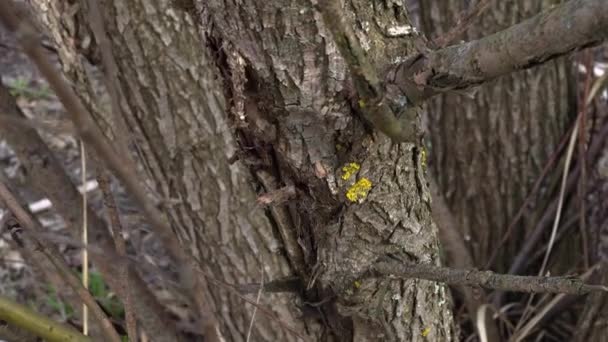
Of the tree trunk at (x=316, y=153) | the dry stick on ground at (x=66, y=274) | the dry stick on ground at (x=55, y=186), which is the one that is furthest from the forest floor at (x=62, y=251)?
the dry stick on ground at (x=66, y=274)

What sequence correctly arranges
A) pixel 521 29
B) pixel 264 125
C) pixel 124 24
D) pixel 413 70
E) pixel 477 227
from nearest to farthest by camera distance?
pixel 521 29 → pixel 413 70 → pixel 264 125 → pixel 124 24 → pixel 477 227

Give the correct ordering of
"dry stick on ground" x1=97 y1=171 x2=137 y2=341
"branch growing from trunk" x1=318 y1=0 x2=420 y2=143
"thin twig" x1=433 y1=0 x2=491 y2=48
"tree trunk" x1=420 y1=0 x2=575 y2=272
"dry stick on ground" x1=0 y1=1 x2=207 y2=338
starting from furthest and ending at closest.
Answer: "tree trunk" x1=420 y1=0 x2=575 y2=272
"thin twig" x1=433 y1=0 x2=491 y2=48
"dry stick on ground" x1=97 y1=171 x2=137 y2=341
"branch growing from trunk" x1=318 y1=0 x2=420 y2=143
"dry stick on ground" x1=0 y1=1 x2=207 y2=338

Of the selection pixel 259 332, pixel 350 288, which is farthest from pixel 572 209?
pixel 350 288

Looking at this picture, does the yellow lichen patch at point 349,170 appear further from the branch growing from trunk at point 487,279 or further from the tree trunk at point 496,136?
the tree trunk at point 496,136

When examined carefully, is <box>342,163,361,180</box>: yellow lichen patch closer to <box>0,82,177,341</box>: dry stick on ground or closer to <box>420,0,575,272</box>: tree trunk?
<box>0,82,177,341</box>: dry stick on ground

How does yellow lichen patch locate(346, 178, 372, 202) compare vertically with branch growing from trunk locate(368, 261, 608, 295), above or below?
above

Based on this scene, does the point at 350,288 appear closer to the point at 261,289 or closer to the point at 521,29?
the point at 261,289

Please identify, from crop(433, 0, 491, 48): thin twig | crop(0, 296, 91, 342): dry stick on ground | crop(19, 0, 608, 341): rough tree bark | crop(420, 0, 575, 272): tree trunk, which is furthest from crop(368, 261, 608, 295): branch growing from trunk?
crop(420, 0, 575, 272): tree trunk
